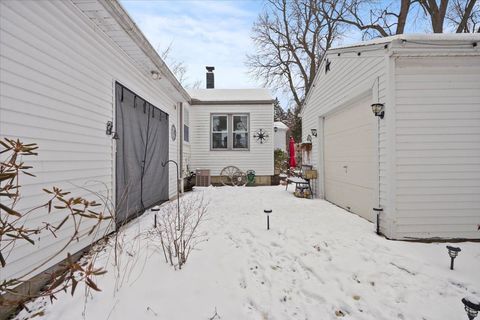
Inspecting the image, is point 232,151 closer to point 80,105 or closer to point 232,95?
point 232,95

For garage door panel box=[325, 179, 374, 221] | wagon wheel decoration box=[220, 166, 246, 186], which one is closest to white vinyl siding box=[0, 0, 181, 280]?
garage door panel box=[325, 179, 374, 221]

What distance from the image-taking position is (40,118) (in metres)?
2.49

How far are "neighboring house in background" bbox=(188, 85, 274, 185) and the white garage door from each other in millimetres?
3608

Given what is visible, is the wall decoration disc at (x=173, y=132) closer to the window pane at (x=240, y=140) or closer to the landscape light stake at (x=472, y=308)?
the window pane at (x=240, y=140)

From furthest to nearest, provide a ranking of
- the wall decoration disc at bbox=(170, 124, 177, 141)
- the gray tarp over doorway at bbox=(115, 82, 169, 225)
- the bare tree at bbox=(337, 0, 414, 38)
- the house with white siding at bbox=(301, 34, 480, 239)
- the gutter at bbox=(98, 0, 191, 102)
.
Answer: the bare tree at bbox=(337, 0, 414, 38), the wall decoration disc at bbox=(170, 124, 177, 141), the gray tarp over doorway at bbox=(115, 82, 169, 225), the house with white siding at bbox=(301, 34, 480, 239), the gutter at bbox=(98, 0, 191, 102)

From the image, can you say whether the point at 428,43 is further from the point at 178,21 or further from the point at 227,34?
the point at 178,21

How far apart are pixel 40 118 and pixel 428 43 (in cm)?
488

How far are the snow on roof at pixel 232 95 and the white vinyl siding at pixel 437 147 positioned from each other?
22.2 feet

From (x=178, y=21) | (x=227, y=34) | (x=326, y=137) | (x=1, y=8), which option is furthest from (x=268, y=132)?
(x=1, y=8)

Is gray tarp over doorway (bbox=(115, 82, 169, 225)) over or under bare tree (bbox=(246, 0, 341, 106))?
under

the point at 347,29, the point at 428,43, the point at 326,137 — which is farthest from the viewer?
the point at 347,29

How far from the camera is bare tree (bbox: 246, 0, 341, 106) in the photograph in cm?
1389

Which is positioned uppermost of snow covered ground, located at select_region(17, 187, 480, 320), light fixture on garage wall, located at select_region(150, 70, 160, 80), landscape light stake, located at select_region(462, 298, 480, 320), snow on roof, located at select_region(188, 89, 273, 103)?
snow on roof, located at select_region(188, 89, 273, 103)

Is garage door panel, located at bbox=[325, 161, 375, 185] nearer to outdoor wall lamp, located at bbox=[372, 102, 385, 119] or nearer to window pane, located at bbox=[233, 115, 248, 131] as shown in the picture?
outdoor wall lamp, located at bbox=[372, 102, 385, 119]
